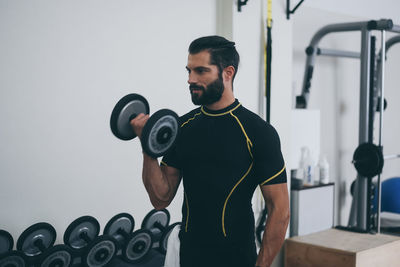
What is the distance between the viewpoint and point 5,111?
1.59 meters

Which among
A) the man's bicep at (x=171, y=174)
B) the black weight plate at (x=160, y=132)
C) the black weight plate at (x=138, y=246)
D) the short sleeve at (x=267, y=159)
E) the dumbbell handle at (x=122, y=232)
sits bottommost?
the black weight plate at (x=138, y=246)

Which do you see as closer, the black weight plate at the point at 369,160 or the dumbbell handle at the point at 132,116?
the dumbbell handle at the point at 132,116

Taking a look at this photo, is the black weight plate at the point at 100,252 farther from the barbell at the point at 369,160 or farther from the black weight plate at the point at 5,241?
the barbell at the point at 369,160

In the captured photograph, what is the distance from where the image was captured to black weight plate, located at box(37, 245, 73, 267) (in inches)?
61.7

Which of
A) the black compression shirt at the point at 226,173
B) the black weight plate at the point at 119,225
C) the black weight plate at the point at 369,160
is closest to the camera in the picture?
the black compression shirt at the point at 226,173

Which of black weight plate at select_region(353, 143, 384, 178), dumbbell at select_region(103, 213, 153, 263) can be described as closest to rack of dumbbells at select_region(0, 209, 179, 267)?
dumbbell at select_region(103, 213, 153, 263)

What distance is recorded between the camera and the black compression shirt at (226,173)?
118 centimetres

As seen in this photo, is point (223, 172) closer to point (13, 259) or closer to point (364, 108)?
point (13, 259)

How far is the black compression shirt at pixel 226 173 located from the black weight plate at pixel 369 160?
127 cm

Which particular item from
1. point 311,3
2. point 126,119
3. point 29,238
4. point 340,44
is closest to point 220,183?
point 126,119

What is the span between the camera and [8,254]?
150 centimetres

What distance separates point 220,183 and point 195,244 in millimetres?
185

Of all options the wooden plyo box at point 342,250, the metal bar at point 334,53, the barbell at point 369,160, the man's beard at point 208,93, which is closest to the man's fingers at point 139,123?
the man's beard at point 208,93

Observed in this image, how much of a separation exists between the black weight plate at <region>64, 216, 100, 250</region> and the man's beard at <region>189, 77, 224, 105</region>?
2.60 feet
